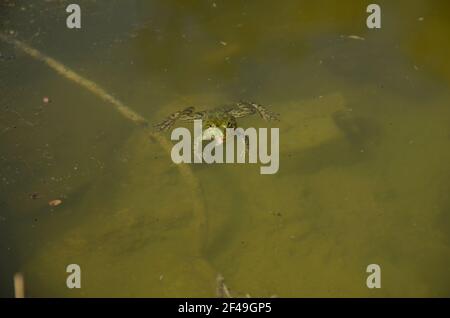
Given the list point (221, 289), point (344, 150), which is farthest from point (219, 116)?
point (221, 289)

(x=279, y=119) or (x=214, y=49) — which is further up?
(x=214, y=49)

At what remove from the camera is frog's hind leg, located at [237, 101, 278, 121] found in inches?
156

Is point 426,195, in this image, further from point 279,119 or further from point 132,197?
point 132,197

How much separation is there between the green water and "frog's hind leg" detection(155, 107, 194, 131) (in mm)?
63

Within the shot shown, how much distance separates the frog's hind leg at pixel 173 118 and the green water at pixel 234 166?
6 cm

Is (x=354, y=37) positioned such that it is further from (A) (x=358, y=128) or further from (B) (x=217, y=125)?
(B) (x=217, y=125)

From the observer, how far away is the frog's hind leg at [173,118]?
3908 millimetres

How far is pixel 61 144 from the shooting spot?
3789 millimetres

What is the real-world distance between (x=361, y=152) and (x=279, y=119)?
63 centimetres

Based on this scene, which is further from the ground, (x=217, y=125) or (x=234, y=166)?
(x=217, y=125)

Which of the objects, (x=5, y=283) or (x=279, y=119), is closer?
(x=5, y=283)

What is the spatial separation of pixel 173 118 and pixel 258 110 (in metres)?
0.63

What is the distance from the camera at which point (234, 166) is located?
3.70 m

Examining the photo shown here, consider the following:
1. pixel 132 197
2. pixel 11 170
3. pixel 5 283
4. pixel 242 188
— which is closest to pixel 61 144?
pixel 11 170
